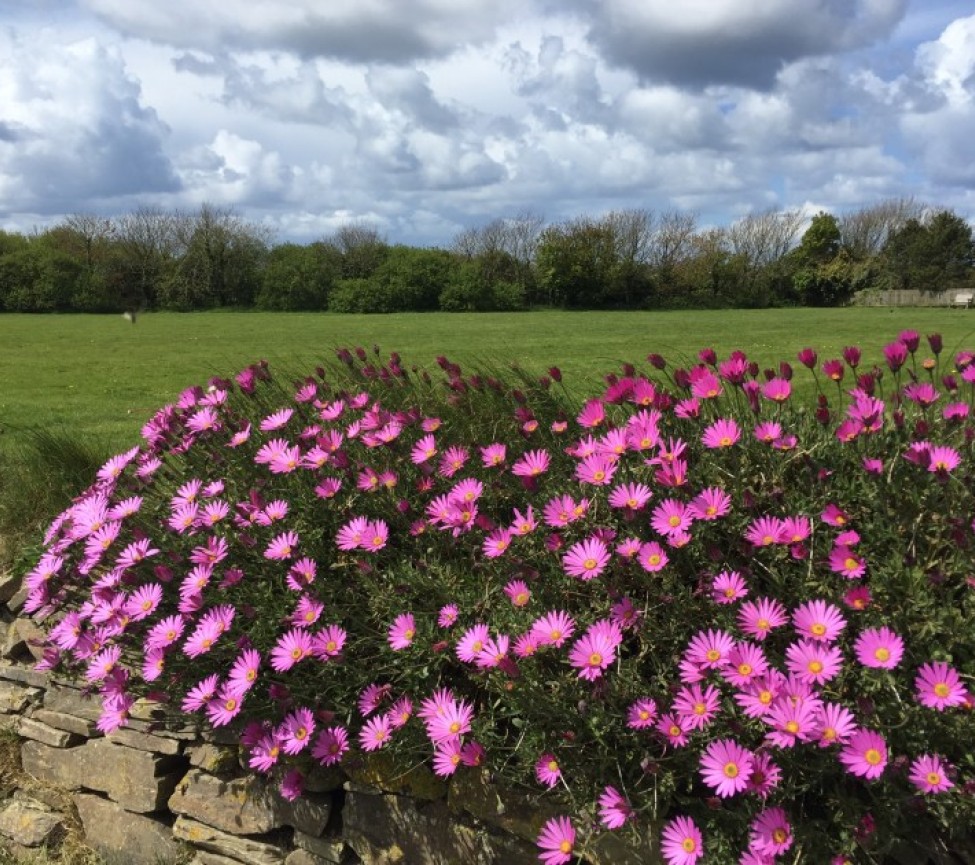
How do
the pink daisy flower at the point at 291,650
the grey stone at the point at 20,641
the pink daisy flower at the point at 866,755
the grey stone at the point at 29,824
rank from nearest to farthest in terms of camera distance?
the pink daisy flower at the point at 866,755 < the pink daisy flower at the point at 291,650 < the grey stone at the point at 29,824 < the grey stone at the point at 20,641

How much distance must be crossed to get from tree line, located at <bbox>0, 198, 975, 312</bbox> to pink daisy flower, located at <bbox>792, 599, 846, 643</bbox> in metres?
47.1

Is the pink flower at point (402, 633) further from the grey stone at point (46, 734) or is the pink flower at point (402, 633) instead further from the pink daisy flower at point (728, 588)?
the grey stone at point (46, 734)

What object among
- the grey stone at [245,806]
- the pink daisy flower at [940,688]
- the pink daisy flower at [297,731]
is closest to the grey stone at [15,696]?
the grey stone at [245,806]

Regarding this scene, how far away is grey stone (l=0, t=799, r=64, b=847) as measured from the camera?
10.3ft

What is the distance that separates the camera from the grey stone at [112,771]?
2.94 metres

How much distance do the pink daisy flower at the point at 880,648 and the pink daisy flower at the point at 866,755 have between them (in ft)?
0.44

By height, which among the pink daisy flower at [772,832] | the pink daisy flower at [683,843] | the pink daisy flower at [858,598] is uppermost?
the pink daisy flower at [858,598]

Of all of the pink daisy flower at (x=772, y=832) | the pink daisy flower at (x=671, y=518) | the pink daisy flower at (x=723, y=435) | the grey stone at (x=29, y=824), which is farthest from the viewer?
the grey stone at (x=29, y=824)

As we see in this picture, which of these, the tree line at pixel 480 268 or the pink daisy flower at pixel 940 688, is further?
the tree line at pixel 480 268

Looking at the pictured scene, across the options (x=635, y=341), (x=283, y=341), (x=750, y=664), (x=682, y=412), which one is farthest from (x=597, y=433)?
(x=283, y=341)

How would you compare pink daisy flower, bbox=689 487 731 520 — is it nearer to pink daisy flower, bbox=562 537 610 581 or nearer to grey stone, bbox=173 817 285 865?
pink daisy flower, bbox=562 537 610 581

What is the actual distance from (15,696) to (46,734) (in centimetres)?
38

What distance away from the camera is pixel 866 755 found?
4.96 ft

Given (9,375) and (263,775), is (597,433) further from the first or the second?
(9,375)
